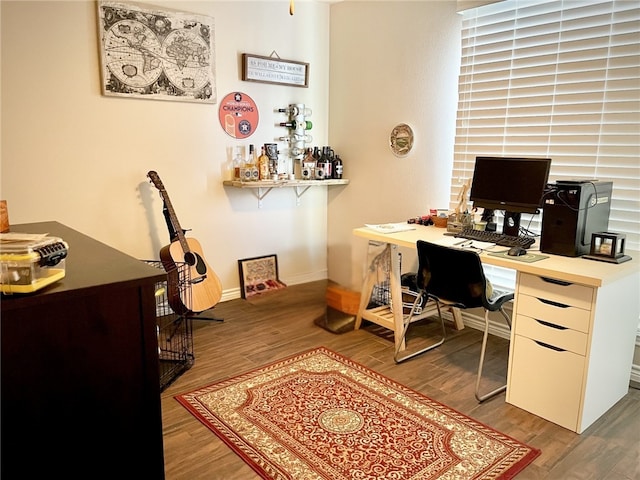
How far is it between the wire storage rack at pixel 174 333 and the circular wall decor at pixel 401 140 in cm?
187

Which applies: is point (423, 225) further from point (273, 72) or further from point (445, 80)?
point (273, 72)

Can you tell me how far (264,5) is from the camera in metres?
3.77

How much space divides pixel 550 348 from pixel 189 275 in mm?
2209

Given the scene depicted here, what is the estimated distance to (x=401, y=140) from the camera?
3.71m

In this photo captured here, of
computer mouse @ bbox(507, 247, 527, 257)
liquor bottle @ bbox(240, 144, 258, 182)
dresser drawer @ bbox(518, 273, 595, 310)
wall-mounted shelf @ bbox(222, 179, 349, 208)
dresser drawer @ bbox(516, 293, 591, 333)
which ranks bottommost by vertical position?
dresser drawer @ bbox(516, 293, 591, 333)

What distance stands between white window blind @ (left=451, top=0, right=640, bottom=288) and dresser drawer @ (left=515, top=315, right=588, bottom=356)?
2.74ft

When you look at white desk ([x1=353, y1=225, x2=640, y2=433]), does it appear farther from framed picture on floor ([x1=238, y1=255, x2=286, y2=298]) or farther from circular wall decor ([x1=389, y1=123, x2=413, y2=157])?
framed picture on floor ([x1=238, y1=255, x2=286, y2=298])

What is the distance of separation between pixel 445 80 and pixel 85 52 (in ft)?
8.02

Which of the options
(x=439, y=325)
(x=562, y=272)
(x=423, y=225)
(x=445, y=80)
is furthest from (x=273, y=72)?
(x=562, y=272)

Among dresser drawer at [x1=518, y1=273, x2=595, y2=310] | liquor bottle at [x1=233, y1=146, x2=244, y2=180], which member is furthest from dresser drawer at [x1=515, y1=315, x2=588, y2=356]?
liquor bottle at [x1=233, y1=146, x2=244, y2=180]

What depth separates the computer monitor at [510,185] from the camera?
101 inches

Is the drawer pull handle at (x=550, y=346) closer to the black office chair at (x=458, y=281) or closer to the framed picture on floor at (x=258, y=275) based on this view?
the black office chair at (x=458, y=281)

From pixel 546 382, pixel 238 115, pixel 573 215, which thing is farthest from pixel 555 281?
pixel 238 115

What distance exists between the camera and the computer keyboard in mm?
2564
